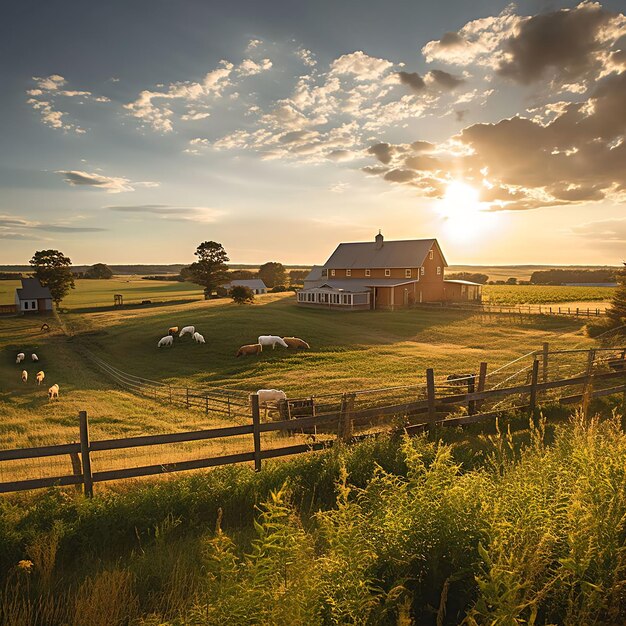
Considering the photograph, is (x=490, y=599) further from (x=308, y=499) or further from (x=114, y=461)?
(x=114, y=461)

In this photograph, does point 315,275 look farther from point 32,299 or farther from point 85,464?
point 85,464

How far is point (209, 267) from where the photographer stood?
78.8 m

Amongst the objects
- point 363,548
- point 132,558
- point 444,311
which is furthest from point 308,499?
point 444,311

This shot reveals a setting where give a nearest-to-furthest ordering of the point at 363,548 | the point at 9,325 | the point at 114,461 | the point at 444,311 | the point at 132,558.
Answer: the point at 363,548
the point at 132,558
the point at 114,461
the point at 9,325
the point at 444,311

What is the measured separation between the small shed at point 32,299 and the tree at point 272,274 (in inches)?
2285

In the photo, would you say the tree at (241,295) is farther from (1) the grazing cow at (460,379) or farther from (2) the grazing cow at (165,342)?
(1) the grazing cow at (460,379)

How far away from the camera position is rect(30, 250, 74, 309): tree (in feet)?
215

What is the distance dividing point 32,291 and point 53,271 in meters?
6.23

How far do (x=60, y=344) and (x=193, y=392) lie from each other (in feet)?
79.3

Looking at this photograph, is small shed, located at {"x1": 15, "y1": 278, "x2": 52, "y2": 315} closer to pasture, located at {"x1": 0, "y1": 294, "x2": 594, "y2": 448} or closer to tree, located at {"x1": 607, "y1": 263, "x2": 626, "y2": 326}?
pasture, located at {"x1": 0, "y1": 294, "x2": 594, "y2": 448}

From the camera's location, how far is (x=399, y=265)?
218 ft

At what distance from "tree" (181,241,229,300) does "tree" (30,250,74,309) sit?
19.2 m

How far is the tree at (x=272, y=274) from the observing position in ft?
396

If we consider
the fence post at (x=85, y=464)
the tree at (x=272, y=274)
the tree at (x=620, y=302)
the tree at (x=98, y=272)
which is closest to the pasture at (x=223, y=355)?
the tree at (x=620, y=302)
